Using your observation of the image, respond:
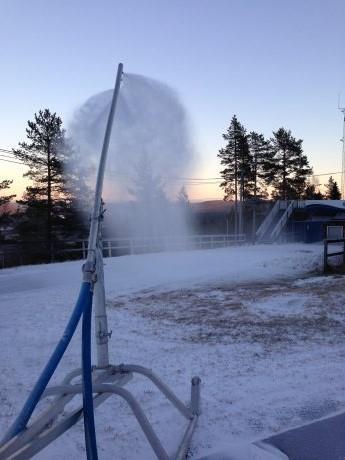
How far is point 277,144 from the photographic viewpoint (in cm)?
6400

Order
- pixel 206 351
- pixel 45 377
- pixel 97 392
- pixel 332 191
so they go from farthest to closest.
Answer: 1. pixel 332 191
2. pixel 206 351
3. pixel 97 392
4. pixel 45 377

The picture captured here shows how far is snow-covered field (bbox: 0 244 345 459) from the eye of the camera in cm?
374

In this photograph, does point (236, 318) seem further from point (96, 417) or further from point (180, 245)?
point (180, 245)

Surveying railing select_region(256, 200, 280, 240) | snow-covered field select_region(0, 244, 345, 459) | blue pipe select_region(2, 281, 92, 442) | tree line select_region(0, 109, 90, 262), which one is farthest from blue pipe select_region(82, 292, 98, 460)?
railing select_region(256, 200, 280, 240)

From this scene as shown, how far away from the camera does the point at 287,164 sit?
6388 cm

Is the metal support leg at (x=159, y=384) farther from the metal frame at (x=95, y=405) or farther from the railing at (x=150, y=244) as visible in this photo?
the railing at (x=150, y=244)

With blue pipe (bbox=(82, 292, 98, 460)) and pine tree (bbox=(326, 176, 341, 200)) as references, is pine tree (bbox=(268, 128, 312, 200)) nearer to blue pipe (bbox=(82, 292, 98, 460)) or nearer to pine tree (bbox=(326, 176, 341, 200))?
pine tree (bbox=(326, 176, 341, 200))

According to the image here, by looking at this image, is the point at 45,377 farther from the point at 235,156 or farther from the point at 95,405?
the point at 235,156

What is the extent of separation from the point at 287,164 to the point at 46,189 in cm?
3964

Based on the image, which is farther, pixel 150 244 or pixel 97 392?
pixel 150 244

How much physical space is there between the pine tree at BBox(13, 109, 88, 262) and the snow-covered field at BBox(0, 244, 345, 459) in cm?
2249

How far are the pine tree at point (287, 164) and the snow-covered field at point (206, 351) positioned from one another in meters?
53.2

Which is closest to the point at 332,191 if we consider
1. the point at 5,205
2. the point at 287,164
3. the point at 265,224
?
the point at 287,164

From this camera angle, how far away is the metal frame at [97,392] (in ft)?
8.04
